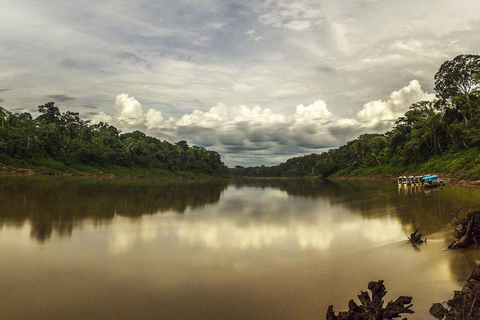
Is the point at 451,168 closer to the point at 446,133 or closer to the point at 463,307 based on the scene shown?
the point at 446,133

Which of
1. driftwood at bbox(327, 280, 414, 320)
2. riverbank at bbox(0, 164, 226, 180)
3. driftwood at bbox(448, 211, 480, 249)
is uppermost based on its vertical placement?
riverbank at bbox(0, 164, 226, 180)

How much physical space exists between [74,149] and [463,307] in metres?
106

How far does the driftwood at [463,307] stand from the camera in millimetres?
5284

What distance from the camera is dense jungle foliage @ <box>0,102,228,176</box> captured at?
73.2m

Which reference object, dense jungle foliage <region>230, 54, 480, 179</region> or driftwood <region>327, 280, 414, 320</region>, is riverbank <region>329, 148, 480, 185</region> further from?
driftwood <region>327, 280, 414, 320</region>

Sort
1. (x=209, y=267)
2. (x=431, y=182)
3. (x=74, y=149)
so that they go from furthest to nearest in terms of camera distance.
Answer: (x=74, y=149), (x=431, y=182), (x=209, y=267)

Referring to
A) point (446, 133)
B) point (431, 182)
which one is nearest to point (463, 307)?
point (431, 182)

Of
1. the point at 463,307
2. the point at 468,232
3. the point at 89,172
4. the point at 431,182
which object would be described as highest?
the point at 89,172

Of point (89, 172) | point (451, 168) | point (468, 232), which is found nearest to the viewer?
point (468, 232)

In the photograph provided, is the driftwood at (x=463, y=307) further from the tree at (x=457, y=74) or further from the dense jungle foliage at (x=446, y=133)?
the tree at (x=457, y=74)

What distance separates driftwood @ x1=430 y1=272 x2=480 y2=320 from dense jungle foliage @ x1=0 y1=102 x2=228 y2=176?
8392cm

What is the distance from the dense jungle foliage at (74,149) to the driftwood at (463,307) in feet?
275

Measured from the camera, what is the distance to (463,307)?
5.20 m

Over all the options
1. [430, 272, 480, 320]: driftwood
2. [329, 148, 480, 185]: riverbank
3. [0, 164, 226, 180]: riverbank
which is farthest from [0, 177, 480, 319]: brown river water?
[0, 164, 226, 180]: riverbank
